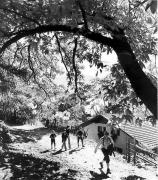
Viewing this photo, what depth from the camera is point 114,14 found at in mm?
Answer: 7293

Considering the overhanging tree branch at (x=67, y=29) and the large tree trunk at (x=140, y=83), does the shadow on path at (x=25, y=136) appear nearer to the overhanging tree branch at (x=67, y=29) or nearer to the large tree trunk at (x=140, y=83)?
the overhanging tree branch at (x=67, y=29)

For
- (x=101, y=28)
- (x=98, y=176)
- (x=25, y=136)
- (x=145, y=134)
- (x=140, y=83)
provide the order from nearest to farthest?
(x=140, y=83) → (x=101, y=28) → (x=98, y=176) → (x=25, y=136) → (x=145, y=134)

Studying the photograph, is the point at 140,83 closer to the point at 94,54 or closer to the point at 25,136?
the point at 94,54

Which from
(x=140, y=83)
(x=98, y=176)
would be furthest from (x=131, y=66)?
(x=98, y=176)

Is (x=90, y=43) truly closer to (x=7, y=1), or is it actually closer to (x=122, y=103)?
(x=122, y=103)

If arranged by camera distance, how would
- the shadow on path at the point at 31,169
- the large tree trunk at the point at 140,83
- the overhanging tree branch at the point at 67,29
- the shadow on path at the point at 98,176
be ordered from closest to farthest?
the large tree trunk at the point at 140,83 < the overhanging tree branch at the point at 67,29 < the shadow on path at the point at 31,169 < the shadow on path at the point at 98,176

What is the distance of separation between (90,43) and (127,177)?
7.56 m

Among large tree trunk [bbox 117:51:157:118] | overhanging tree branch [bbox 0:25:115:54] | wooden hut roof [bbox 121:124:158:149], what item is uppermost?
overhanging tree branch [bbox 0:25:115:54]

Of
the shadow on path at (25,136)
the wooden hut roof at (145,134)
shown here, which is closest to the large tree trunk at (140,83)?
the shadow on path at (25,136)

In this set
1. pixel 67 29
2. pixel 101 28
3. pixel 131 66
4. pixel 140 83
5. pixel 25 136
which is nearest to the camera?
pixel 140 83

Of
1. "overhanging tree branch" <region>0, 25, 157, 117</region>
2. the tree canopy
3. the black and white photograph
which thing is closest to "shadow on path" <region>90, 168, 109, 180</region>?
the black and white photograph

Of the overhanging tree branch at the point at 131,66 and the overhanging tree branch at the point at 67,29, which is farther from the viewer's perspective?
the overhanging tree branch at the point at 67,29

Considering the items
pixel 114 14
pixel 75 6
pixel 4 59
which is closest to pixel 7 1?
pixel 75 6

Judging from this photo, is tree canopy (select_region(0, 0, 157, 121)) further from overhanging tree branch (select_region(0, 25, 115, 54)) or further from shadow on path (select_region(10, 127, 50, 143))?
shadow on path (select_region(10, 127, 50, 143))
